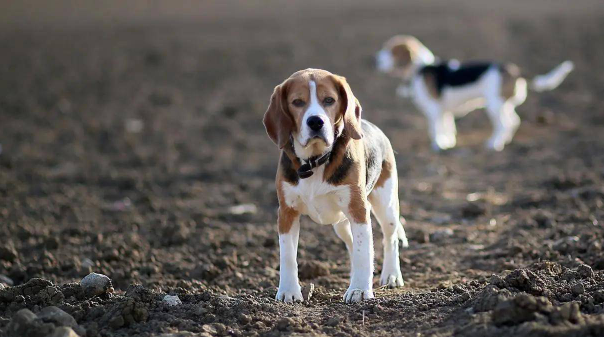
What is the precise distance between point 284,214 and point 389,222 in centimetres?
104

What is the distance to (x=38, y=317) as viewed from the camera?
5.30m

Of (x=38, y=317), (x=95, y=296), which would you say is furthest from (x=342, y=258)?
(x=38, y=317)

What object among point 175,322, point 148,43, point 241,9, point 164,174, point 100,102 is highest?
point 241,9

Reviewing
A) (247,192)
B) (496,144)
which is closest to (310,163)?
(247,192)

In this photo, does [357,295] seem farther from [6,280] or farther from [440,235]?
[6,280]

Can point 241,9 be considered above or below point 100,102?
above

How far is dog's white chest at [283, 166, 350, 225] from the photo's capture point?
6078mm

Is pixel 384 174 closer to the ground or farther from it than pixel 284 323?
farther from it

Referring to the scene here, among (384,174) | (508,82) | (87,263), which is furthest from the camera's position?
(508,82)

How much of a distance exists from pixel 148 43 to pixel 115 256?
56.5 feet

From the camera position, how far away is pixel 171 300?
599cm

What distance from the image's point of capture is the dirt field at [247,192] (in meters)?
→ 5.72

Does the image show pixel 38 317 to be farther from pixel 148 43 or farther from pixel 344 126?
pixel 148 43

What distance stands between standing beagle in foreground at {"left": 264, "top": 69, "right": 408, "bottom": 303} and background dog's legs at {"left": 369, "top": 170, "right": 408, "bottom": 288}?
0.49 metres
